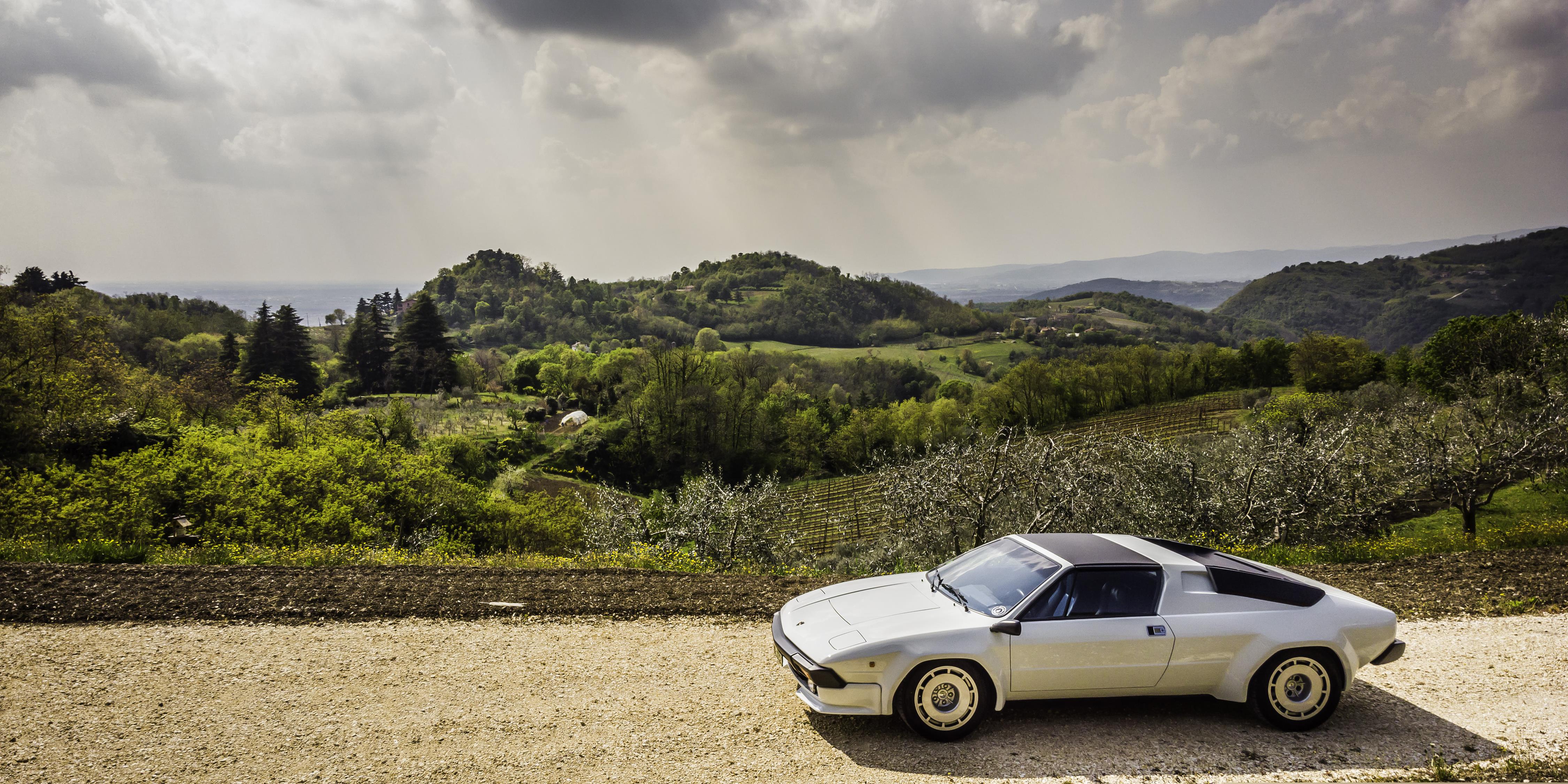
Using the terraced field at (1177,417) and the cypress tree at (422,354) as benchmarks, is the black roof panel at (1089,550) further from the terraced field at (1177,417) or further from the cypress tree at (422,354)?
the cypress tree at (422,354)

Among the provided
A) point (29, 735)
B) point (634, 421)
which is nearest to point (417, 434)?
point (634, 421)

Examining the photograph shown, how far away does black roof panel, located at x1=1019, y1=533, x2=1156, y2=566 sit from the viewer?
5.96 m

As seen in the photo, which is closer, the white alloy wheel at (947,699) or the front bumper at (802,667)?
the front bumper at (802,667)

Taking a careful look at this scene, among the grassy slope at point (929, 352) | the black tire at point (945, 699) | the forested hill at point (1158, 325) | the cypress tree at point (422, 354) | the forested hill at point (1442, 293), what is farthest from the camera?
the forested hill at point (1158, 325)

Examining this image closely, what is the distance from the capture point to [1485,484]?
21188 millimetres

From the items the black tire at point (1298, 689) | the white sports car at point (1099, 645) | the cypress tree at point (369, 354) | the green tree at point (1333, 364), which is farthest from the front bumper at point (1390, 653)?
the cypress tree at point (369, 354)

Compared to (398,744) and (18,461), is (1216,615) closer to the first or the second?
(398,744)

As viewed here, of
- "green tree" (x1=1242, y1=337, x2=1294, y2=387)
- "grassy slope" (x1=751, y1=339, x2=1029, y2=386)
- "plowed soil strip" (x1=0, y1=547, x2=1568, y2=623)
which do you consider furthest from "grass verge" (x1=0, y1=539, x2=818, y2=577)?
"grassy slope" (x1=751, y1=339, x2=1029, y2=386)

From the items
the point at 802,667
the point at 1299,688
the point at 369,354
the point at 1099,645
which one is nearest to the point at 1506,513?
the point at 1299,688

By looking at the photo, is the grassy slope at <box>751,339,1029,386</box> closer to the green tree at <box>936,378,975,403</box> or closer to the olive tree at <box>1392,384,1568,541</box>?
the green tree at <box>936,378,975,403</box>

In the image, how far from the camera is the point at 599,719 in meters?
6.01

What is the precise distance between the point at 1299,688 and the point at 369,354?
312 feet

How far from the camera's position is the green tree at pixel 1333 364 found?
66250mm

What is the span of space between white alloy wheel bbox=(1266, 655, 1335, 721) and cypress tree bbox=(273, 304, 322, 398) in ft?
254
